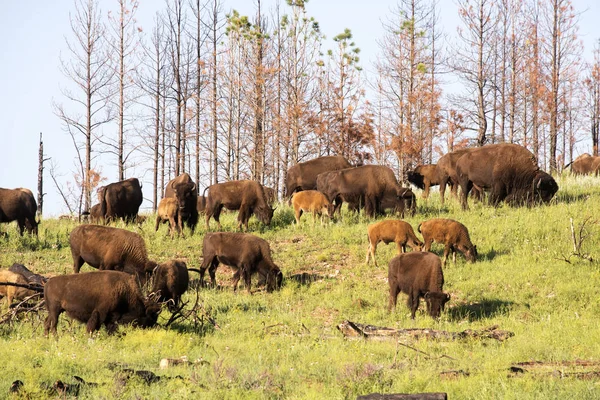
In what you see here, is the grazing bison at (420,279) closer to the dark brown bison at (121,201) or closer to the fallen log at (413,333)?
the fallen log at (413,333)

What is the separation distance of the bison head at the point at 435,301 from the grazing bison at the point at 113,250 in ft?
20.0

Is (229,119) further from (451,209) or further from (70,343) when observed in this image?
(70,343)

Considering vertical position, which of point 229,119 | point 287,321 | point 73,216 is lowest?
point 287,321

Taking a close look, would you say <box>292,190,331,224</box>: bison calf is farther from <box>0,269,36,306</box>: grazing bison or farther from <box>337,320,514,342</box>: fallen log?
<box>337,320,514,342</box>: fallen log

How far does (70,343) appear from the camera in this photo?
11594mm

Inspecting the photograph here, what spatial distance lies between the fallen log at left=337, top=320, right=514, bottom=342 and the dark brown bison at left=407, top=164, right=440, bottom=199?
16.3 m

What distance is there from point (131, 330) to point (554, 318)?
24.7 ft

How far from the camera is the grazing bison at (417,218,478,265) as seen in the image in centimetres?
1795

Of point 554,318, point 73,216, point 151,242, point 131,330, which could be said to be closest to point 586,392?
point 554,318

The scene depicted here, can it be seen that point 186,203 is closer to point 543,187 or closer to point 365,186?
point 365,186

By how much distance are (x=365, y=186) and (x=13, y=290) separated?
39.7 ft

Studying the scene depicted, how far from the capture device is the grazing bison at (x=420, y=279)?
1440 centimetres

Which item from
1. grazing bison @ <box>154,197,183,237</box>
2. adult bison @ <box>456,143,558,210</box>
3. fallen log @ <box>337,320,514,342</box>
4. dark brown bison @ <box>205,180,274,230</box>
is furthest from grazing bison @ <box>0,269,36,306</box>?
adult bison @ <box>456,143,558,210</box>

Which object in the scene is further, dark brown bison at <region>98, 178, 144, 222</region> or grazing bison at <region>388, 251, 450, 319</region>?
dark brown bison at <region>98, 178, 144, 222</region>
